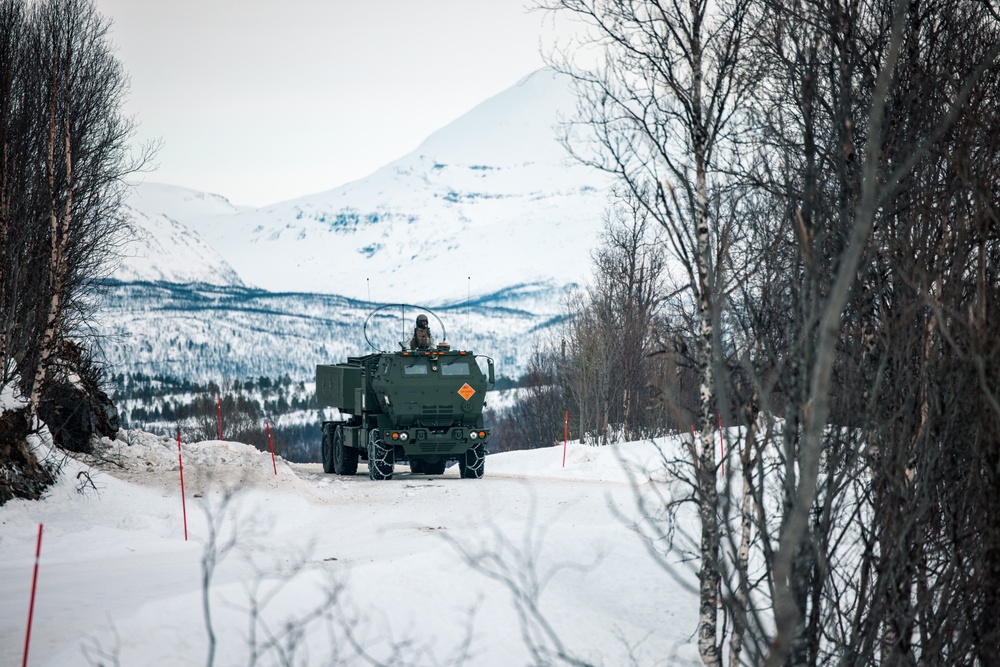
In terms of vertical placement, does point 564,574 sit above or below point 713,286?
below

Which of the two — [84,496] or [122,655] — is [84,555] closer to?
[84,496]

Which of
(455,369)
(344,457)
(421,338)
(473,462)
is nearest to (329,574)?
(473,462)

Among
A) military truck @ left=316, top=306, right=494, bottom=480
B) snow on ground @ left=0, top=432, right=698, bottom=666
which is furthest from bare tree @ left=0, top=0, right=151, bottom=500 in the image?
military truck @ left=316, top=306, right=494, bottom=480

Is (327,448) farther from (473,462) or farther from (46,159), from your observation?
(46,159)

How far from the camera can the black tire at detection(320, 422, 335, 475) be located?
24.9 m

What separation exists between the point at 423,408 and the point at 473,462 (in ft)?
5.15

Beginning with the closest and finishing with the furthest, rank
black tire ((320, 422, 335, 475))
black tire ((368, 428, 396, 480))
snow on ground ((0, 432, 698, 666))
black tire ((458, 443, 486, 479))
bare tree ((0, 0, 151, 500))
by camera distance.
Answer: snow on ground ((0, 432, 698, 666)) → bare tree ((0, 0, 151, 500)) → black tire ((368, 428, 396, 480)) → black tire ((458, 443, 486, 479)) → black tire ((320, 422, 335, 475))

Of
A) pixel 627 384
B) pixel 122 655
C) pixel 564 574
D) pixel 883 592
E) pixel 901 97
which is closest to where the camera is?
pixel 883 592

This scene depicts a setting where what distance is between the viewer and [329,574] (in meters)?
10.9

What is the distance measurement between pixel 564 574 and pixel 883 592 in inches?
280

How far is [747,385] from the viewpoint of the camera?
760 centimetres

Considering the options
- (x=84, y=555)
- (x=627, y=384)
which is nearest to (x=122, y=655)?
(x=84, y=555)

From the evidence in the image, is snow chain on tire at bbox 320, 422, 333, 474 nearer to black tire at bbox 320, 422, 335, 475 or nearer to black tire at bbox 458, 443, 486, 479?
black tire at bbox 320, 422, 335, 475

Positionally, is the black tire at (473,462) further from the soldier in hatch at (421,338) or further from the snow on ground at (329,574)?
the soldier in hatch at (421,338)
